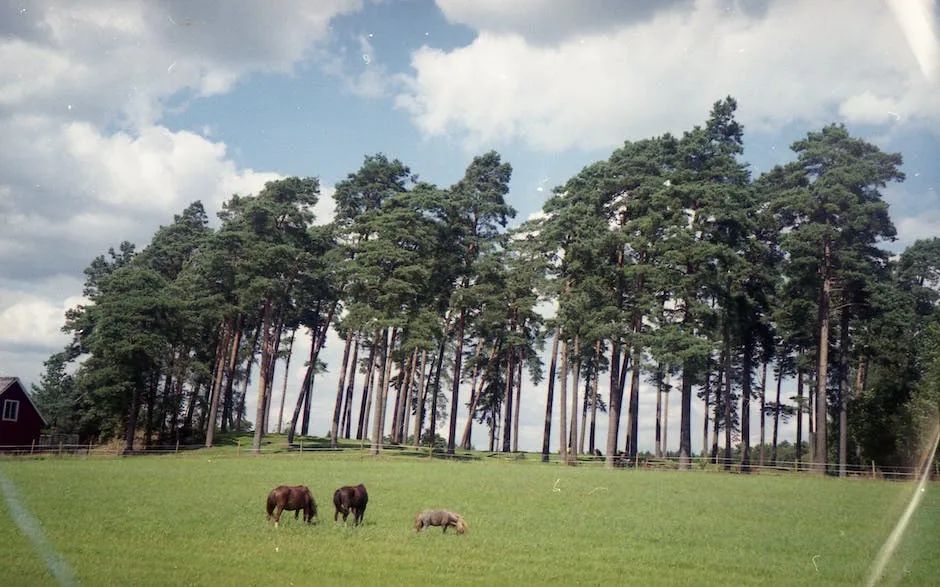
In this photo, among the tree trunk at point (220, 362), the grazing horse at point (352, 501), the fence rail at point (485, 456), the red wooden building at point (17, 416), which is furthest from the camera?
the tree trunk at point (220, 362)

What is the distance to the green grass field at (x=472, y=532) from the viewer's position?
14.8 m

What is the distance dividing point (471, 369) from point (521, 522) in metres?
44.4

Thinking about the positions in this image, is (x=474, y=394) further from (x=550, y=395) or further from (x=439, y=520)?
(x=439, y=520)

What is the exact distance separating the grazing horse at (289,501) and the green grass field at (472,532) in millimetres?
424

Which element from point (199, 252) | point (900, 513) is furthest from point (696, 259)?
point (199, 252)

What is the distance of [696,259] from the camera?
1731 inches

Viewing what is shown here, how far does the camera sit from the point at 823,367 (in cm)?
4256

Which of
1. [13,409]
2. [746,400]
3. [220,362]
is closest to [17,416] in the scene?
[13,409]

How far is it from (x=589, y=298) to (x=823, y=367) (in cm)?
Result: 1448

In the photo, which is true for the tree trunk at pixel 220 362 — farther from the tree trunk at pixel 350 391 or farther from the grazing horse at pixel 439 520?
the grazing horse at pixel 439 520

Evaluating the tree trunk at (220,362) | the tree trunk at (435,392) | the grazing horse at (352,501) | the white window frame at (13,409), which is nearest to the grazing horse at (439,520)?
the grazing horse at (352,501)

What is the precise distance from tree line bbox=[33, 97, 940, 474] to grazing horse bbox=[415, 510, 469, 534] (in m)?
25.6

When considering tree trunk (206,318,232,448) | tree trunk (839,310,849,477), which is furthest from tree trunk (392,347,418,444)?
tree trunk (839,310,849,477)

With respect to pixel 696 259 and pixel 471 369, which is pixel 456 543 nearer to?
pixel 696 259
